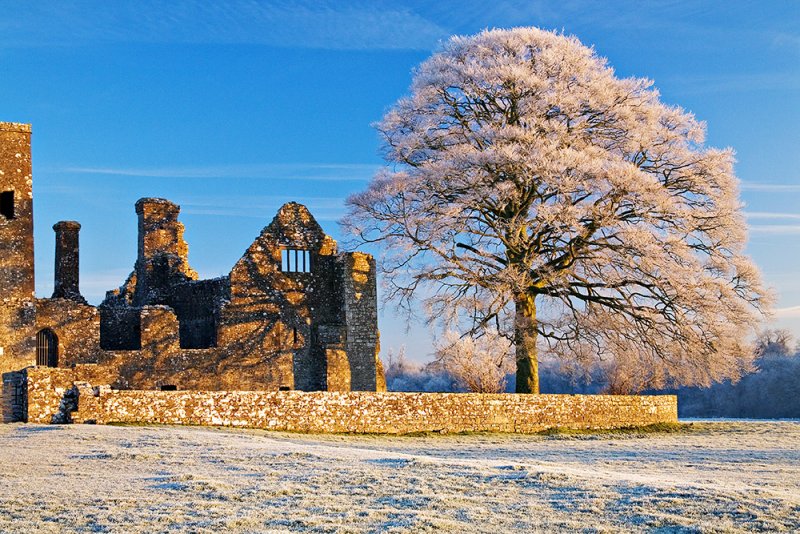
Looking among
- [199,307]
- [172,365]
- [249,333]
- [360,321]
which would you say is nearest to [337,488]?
[172,365]

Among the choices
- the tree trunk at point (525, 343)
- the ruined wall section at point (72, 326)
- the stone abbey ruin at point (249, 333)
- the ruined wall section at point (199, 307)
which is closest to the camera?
the stone abbey ruin at point (249, 333)

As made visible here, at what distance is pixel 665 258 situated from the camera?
31.7 m

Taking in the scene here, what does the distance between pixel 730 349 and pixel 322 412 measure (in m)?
14.6

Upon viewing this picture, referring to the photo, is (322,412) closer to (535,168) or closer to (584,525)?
(535,168)

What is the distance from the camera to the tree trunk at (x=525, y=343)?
107 feet

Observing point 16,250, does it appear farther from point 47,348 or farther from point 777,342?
point 777,342

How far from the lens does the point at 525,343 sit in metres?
32.9

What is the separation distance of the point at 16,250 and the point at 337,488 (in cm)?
2393

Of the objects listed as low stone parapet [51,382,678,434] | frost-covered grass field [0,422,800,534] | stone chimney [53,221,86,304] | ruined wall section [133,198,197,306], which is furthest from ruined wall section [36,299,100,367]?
frost-covered grass field [0,422,800,534]

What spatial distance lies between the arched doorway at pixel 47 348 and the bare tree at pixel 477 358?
13251 millimetres

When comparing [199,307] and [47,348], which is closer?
[47,348]

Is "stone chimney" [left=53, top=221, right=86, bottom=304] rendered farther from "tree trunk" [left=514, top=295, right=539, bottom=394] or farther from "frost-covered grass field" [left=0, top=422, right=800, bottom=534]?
"tree trunk" [left=514, top=295, right=539, bottom=394]

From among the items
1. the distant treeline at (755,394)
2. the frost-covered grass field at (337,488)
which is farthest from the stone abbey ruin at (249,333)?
the distant treeline at (755,394)

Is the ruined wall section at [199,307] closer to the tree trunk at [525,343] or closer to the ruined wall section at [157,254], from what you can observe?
the ruined wall section at [157,254]
